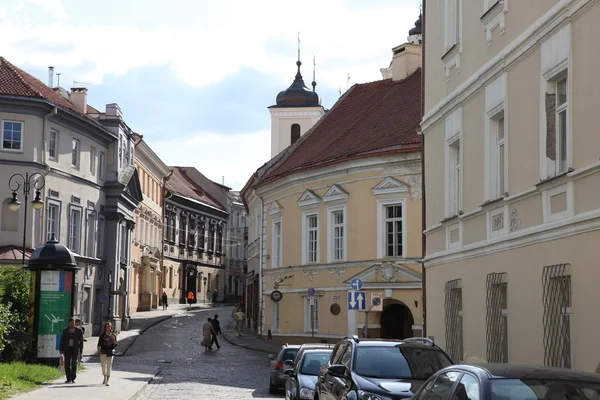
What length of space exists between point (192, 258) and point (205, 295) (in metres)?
5.21

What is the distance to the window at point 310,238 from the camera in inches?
1785

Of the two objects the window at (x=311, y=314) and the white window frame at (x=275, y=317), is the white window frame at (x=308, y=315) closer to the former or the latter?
the window at (x=311, y=314)

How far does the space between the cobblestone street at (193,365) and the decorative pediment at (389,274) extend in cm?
516

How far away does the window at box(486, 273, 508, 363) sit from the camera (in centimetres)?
1848

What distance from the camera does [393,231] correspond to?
41.0m

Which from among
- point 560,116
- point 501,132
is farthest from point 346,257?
point 560,116

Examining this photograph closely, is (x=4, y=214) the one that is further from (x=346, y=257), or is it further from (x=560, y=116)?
(x=560, y=116)

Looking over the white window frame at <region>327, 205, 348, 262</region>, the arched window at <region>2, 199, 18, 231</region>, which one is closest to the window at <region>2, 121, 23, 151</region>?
the arched window at <region>2, 199, 18, 231</region>

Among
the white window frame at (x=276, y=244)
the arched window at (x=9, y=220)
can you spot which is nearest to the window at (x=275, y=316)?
the white window frame at (x=276, y=244)

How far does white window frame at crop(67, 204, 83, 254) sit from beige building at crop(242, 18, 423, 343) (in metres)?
9.02

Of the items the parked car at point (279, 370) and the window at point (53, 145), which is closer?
the parked car at point (279, 370)

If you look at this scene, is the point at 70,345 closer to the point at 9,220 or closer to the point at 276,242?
the point at 9,220

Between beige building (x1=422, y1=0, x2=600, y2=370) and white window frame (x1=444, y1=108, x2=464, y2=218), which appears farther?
white window frame (x1=444, y1=108, x2=464, y2=218)

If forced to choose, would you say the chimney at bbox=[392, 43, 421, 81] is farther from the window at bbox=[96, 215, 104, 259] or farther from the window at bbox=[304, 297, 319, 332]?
the window at bbox=[96, 215, 104, 259]
